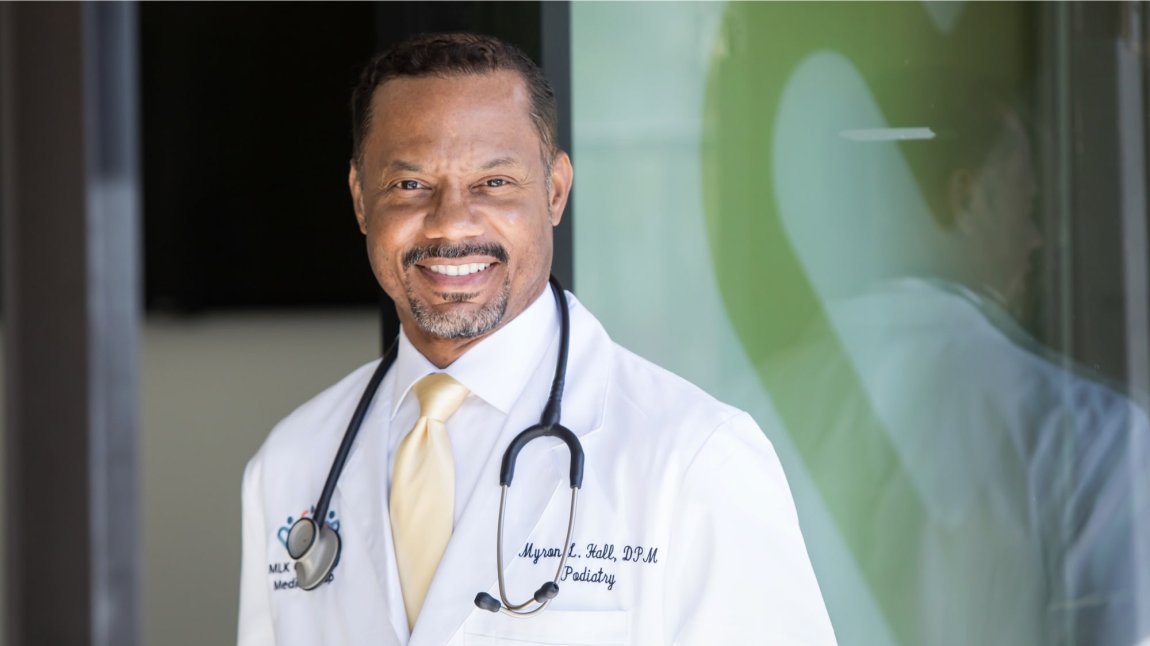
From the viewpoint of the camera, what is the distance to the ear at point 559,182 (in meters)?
1.48

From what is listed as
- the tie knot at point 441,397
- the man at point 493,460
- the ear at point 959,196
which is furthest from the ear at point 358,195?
the ear at point 959,196

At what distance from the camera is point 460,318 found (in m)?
1.38

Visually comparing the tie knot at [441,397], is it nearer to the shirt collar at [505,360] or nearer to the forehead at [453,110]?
the shirt collar at [505,360]

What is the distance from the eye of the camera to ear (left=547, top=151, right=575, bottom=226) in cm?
148

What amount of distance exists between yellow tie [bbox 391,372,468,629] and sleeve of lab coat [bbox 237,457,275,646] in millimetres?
226

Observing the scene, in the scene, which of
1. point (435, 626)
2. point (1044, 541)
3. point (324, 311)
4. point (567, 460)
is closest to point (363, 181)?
point (567, 460)

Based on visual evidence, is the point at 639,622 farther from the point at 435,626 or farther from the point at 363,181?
the point at 363,181

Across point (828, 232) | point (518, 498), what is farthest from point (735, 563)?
point (828, 232)

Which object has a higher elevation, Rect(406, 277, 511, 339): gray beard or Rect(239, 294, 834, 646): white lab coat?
Rect(406, 277, 511, 339): gray beard

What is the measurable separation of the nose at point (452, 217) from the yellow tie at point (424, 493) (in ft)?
0.59

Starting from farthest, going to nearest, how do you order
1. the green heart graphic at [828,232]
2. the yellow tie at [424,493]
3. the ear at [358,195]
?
the green heart graphic at [828,232] → the ear at [358,195] → the yellow tie at [424,493]

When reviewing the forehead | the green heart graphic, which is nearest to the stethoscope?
the forehead

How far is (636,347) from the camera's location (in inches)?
70.6

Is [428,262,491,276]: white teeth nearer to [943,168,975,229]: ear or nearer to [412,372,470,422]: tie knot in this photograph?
[412,372,470,422]: tie knot
